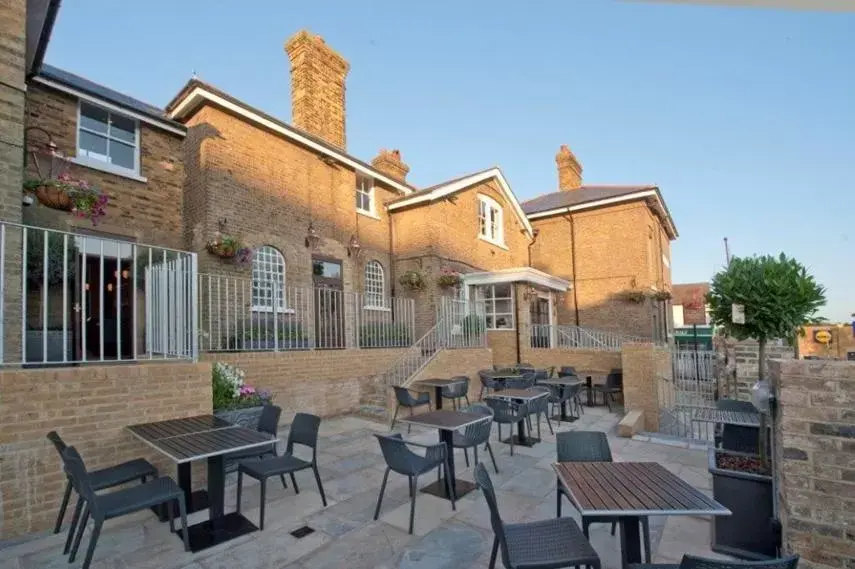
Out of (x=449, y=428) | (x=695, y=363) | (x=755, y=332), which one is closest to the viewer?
(x=755, y=332)

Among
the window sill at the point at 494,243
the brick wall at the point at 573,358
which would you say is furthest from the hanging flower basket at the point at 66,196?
the window sill at the point at 494,243

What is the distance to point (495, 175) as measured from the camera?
55.8ft

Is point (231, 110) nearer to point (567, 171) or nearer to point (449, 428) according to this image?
point (449, 428)

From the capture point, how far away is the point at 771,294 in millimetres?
4039

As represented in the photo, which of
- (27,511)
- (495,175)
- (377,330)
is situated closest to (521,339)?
(377,330)

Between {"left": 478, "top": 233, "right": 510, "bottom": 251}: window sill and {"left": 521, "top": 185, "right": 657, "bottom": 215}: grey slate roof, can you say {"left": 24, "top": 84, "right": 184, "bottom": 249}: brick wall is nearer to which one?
{"left": 478, "top": 233, "right": 510, "bottom": 251}: window sill

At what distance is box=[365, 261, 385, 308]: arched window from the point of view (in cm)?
1327

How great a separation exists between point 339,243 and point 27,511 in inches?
363

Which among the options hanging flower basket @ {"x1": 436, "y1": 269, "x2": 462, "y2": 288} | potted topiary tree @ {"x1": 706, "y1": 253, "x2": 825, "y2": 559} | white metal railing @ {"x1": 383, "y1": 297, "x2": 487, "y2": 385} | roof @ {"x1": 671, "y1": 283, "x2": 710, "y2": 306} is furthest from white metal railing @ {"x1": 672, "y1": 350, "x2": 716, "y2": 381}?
roof @ {"x1": 671, "y1": 283, "x2": 710, "y2": 306}

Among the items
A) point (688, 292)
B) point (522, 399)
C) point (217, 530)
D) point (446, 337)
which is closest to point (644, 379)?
point (522, 399)

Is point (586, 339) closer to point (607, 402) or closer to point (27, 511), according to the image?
point (607, 402)

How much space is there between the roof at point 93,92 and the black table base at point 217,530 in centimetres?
856

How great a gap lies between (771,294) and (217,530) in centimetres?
544

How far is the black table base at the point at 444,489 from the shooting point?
4.63 metres
